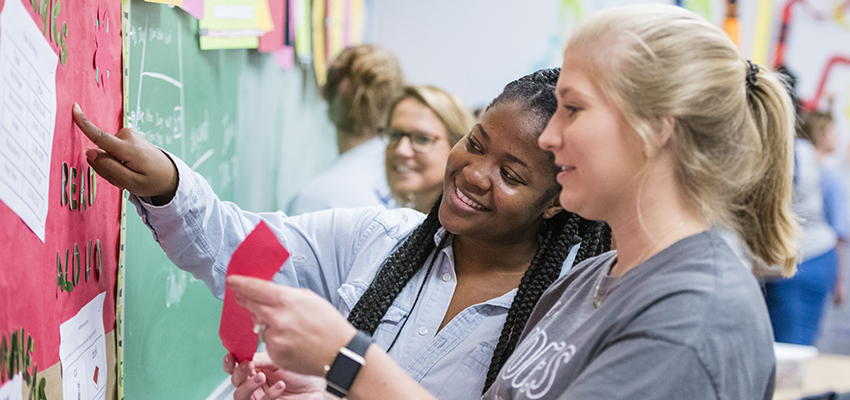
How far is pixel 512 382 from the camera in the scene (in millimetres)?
769

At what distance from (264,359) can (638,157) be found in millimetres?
595

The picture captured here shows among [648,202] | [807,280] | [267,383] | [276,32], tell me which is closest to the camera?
[648,202]

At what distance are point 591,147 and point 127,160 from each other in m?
0.56

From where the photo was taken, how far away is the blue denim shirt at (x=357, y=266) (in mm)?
960

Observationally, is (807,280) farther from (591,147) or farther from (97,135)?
(97,135)

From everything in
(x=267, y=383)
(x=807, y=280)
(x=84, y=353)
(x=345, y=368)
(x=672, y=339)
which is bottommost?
(x=807, y=280)

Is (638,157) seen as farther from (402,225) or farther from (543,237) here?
(402,225)

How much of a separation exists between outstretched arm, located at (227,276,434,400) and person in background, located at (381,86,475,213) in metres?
1.60

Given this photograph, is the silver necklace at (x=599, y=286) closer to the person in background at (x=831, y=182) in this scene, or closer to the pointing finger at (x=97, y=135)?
the pointing finger at (x=97, y=135)

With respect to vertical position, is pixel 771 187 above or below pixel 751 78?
below

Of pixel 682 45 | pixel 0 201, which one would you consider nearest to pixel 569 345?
pixel 682 45

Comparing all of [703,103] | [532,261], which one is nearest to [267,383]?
[532,261]

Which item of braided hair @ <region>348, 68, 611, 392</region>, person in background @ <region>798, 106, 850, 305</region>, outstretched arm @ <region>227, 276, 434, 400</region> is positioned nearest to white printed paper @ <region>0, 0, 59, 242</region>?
outstretched arm @ <region>227, 276, 434, 400</region>

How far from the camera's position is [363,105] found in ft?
8.86
